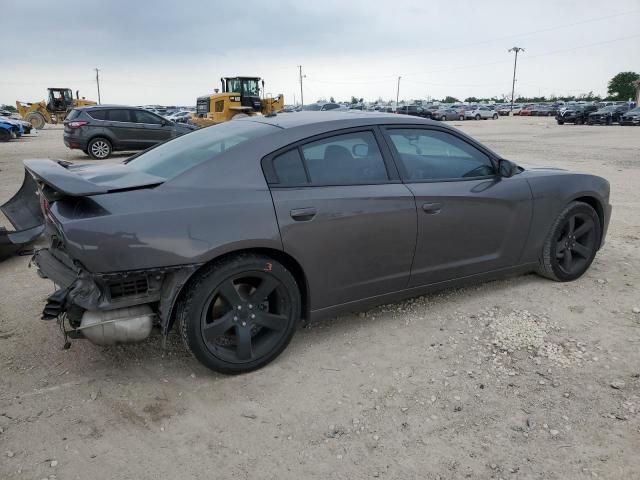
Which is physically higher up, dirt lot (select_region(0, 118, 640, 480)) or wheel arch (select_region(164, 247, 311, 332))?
wheel arch (select_region(164, 247, 311, 332))

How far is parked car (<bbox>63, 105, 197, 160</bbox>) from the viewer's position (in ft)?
46.9

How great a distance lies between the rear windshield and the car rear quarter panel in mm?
2247

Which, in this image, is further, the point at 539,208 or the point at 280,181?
the point at 539,208

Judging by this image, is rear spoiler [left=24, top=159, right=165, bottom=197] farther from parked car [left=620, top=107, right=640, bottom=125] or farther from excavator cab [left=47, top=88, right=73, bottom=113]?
parked car [left=620, top=107, right=640, bottom=125]

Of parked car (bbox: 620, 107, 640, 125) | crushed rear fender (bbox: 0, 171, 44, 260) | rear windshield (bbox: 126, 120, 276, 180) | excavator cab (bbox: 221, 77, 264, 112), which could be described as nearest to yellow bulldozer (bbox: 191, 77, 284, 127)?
excavator cab (bbox: 221, 77, 264, 112)

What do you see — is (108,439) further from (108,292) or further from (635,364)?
(635,364)

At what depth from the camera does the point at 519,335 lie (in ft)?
11.5

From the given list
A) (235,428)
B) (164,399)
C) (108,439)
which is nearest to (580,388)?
(235,428)

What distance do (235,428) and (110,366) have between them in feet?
3.49

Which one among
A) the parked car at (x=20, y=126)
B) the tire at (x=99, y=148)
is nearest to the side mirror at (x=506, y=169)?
the tire at (x=99, y=148)

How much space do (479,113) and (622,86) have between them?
48545 mm

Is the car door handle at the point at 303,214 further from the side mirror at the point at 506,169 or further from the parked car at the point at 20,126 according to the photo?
the parked car at the point at 20,126

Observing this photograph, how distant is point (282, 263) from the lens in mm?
3098

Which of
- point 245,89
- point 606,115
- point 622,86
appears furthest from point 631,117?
point 622,86
